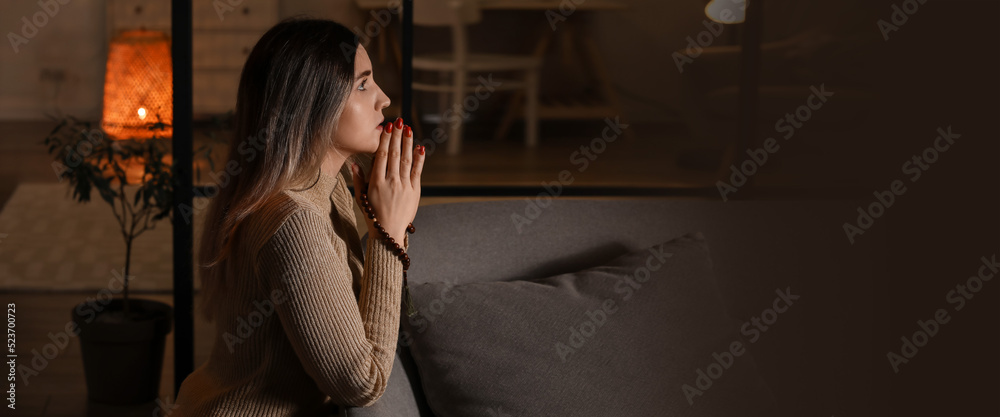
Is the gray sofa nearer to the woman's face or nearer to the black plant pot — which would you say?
the woman's face

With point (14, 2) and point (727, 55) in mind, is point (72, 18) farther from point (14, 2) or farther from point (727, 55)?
point (727, 55)

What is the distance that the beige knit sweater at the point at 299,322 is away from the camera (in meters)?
1.21

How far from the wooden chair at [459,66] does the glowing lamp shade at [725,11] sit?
0.67 m

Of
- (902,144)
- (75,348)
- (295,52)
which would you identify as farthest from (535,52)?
(295,52)

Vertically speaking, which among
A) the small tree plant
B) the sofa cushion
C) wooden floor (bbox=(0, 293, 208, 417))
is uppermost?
the small tree plant

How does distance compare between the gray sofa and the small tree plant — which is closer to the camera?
the gray sofa

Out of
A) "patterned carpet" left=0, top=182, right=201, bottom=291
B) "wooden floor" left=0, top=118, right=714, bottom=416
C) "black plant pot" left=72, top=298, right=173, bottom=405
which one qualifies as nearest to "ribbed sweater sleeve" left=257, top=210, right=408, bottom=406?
"wooden floor" left=0, top=118, right=714, bottom=416

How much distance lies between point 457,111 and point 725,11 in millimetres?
867

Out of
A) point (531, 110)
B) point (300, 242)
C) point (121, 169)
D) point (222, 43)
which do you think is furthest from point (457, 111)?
point (300, 242)

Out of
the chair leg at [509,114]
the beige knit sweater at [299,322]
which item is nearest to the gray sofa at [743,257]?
the beige knit sweater at [299,322]

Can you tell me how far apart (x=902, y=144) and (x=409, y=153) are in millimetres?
786

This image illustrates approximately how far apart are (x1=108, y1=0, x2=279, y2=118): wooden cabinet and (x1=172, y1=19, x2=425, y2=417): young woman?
0.96 m

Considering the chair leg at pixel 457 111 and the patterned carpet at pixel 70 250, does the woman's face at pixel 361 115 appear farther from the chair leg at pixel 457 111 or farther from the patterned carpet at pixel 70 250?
the patterned carpet at pixel 70 250

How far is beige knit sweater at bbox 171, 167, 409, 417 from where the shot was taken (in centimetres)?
121
